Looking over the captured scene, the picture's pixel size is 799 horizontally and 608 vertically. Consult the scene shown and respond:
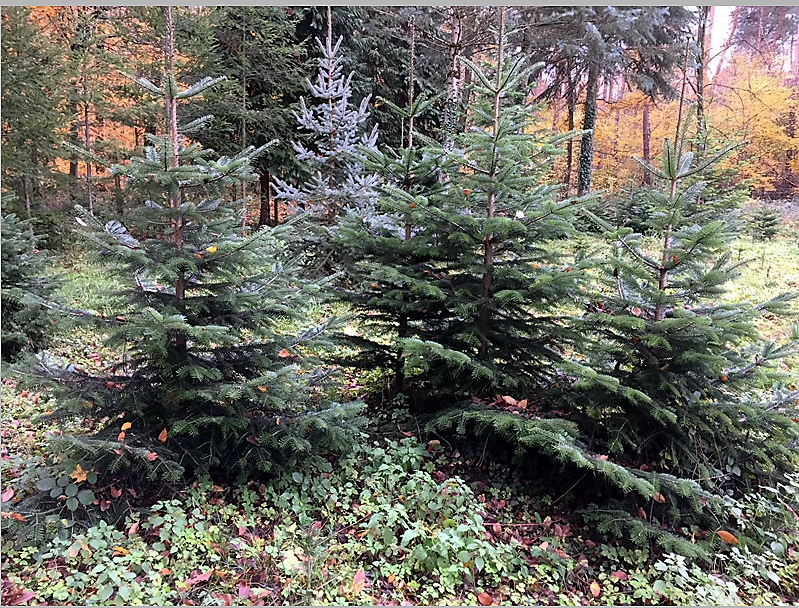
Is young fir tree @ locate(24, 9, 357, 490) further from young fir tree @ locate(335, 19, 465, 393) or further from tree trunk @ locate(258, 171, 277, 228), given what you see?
tree trunk @ locate(258, 171, 277, 228)

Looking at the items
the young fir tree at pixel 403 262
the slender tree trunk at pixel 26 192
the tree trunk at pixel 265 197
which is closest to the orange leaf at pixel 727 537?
the young fir tree at pixel 403 262

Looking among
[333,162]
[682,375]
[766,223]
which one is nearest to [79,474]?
[682,375]

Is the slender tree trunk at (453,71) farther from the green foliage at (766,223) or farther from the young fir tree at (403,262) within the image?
the green foliage at (766,223)

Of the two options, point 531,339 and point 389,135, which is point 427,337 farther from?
point 389,135

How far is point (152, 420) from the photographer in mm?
3275

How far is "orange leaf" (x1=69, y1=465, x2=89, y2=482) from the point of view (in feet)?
9.42

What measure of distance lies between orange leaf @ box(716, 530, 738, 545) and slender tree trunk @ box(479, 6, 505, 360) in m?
2.04

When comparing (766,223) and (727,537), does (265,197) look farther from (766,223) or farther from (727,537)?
(766,223)

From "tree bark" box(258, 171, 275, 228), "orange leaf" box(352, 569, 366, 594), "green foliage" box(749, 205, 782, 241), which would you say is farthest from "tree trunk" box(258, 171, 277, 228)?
"green foliage" box(749, 205, 782, 241)

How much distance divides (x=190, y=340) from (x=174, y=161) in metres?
1.26

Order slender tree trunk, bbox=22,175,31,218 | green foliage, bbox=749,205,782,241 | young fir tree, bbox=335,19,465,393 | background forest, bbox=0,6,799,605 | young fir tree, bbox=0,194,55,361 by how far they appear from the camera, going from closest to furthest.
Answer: background forest, bbox=0,6,799,605
young fir tree, bbox=335,19,465,393
young fir tree, bbox=0,194,55,361
slender tree trunk, bbox=22,175,31,218
green foliage, bbox=749,205,782,241

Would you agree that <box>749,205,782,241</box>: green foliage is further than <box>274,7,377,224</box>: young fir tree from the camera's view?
Yes

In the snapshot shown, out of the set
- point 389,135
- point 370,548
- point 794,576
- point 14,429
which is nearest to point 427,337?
point 370,548

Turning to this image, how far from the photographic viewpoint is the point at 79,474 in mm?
2879
